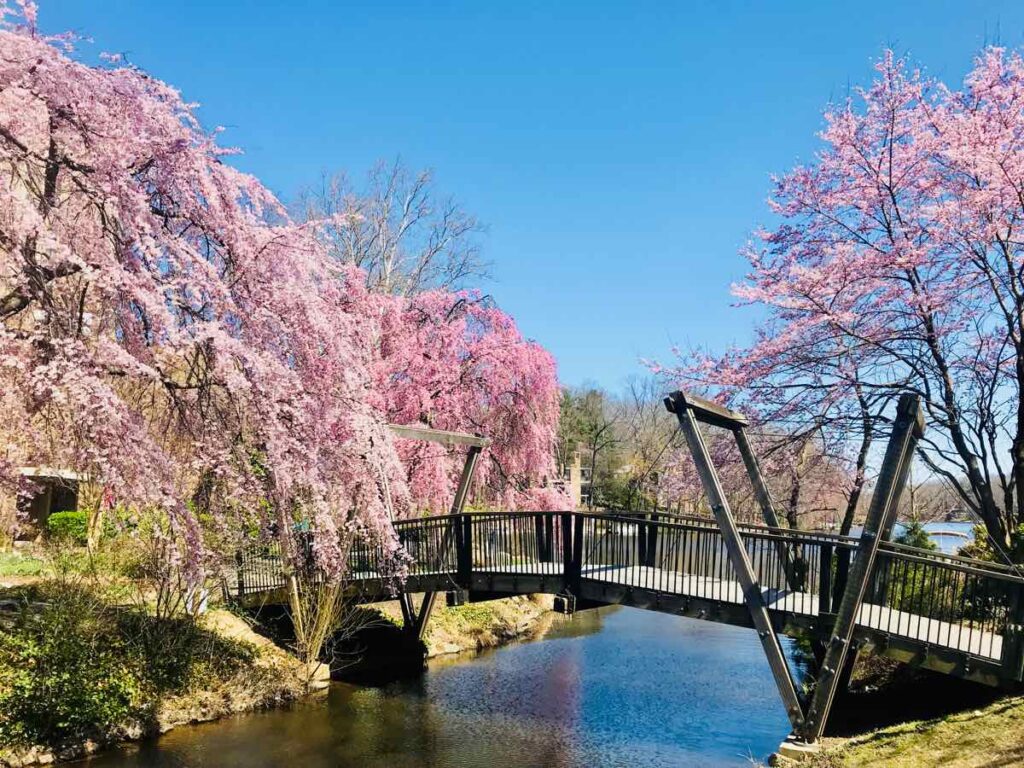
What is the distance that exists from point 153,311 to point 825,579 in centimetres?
732

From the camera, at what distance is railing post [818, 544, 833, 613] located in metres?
9.04

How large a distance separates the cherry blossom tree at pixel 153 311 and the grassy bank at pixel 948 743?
5818mm

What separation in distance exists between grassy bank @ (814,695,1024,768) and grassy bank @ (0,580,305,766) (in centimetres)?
812

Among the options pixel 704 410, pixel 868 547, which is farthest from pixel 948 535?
pixel 704 410

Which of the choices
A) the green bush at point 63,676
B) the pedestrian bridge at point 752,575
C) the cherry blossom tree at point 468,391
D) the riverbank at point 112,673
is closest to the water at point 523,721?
the riverbank at point 112,673

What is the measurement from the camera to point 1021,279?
10211mm

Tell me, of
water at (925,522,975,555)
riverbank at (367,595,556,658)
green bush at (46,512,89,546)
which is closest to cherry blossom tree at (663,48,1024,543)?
water at (925,522,975,555)

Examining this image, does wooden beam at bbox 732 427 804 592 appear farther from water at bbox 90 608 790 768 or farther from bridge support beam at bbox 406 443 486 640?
bridge support beam at bbox 406 443 486 640

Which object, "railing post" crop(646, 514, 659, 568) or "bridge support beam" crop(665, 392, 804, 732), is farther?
"railing post" crop(646, 514, 659, 568)

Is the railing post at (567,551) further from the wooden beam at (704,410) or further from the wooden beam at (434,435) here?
the wooden beam at (434,435)

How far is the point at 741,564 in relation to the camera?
9203 mm

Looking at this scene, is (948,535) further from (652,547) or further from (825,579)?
(652,547)

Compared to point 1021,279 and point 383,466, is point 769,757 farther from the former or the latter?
point 1021,279

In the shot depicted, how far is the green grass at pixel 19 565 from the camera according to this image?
572 inches
